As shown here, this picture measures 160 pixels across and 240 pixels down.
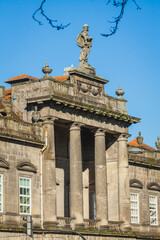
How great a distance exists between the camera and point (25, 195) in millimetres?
32969

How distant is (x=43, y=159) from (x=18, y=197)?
315 centimetres

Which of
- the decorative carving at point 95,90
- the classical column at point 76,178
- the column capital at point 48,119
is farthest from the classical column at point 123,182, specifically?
the column capital at point 48,119

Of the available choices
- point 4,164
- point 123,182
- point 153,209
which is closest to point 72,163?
point 123,182

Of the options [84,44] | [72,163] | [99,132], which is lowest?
[72,163]

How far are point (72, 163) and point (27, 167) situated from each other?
4.04 metres

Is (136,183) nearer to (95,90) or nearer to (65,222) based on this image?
(95,90)

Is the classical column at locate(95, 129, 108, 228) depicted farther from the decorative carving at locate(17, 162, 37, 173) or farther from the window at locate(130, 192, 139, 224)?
the decorative carving at locate(17, 162, 37, 173)

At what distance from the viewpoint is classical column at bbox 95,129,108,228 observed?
37.5 m

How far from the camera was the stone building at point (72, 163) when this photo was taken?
32.6m

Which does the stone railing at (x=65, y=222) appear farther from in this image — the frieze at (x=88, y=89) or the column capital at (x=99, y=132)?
the frieze at (x=88, y=89)

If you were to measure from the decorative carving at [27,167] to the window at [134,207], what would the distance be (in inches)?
469

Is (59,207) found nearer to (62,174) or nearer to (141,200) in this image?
(62,174)

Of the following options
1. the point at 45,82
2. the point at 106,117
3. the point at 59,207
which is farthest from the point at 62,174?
the point at 45,82

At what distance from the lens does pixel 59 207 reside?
127 ft
